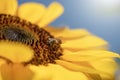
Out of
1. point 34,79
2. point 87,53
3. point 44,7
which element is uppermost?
point 44,7

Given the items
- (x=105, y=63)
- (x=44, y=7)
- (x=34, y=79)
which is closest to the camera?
(x=34, y=79)

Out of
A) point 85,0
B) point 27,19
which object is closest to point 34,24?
point 27,19

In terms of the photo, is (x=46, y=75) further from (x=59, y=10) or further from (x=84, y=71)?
(x=59, y=10)

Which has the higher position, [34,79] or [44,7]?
[44,7]

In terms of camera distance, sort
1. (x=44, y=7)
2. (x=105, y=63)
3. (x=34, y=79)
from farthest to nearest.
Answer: (x=44, y=7), (x=105, y=63), (x=34, y=79)

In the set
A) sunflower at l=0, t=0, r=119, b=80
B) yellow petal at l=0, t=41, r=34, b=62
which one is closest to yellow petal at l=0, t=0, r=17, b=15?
sunflower at l=0, t=0, r=119, b=80

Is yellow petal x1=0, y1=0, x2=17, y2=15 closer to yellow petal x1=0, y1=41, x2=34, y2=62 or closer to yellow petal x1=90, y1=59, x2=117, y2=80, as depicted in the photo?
yellow petal x1=0, y1=41, x2=34, y2=62

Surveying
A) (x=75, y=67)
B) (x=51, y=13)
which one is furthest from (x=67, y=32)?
(x=75, y=67)
